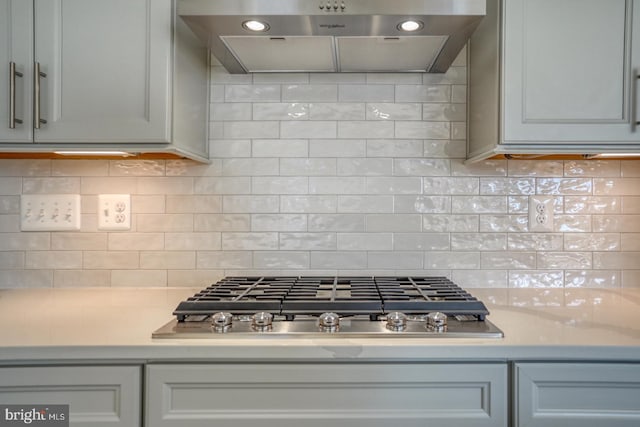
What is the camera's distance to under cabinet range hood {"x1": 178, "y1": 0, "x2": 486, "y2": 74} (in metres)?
1.15

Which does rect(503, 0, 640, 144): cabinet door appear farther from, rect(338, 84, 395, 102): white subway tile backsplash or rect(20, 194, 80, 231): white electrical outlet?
rect(20, 194, 80, 231): white electrical outlet

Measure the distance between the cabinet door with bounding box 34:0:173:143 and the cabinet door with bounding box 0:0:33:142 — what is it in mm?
28

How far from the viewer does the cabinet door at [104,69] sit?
1.29m

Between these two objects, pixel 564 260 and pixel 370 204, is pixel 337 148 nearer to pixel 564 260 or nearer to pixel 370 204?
pixel 370 204

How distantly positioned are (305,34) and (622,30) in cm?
91

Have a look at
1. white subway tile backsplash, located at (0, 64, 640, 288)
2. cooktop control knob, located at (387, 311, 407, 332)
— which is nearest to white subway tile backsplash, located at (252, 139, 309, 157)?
white subway tile backsplash, located at (0, 64, 640, 288)

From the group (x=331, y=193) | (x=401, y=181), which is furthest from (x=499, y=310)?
(x=331, y=193)

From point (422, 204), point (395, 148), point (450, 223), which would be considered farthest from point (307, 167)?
point (450, 223)

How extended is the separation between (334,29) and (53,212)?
120cm

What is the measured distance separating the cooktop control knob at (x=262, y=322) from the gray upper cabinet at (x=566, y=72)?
83 cm

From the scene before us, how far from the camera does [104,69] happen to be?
1.29 m

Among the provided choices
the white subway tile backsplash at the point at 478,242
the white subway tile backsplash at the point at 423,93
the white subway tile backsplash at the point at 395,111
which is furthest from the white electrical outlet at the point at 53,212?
the white subway tile backsplash at the point at 478,242

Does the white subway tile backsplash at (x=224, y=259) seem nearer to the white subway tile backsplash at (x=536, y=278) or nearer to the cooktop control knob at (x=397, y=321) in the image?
the cooktop control knob at (x=397, y=321)

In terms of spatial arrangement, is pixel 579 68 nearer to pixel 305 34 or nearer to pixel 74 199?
pixel 305 34
